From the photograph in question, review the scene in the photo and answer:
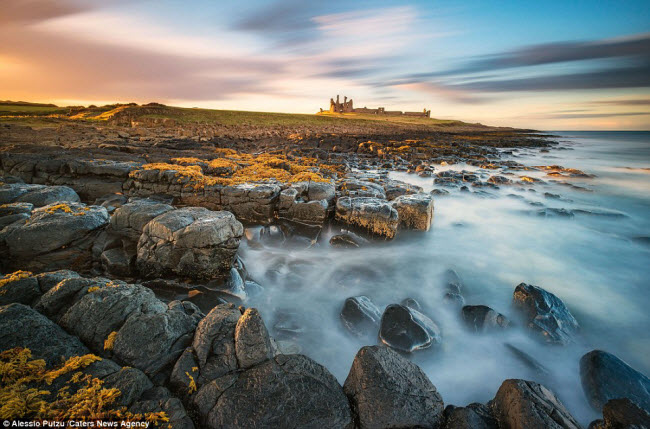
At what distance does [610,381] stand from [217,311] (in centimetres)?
607

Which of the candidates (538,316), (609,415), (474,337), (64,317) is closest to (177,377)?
(64,317)

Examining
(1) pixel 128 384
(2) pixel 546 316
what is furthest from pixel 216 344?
(2) pixel 546 316

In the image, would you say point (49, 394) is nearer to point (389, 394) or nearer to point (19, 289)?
point (19, 289)

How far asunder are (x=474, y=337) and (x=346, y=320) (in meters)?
2.70

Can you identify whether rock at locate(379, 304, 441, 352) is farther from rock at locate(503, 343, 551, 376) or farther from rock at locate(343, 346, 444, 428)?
rock at locate(343, 346, 444, 428)

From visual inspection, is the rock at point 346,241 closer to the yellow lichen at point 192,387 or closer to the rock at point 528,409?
the rock at point 528,409

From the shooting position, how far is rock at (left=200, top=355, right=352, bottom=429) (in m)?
2.88

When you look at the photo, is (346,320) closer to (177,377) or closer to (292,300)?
(292,300)

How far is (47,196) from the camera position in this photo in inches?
320

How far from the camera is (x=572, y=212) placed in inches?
506

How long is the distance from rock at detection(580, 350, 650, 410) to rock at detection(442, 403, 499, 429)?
2.37 metres

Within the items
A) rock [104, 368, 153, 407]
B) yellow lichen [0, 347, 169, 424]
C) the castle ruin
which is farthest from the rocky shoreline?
the castle ruin

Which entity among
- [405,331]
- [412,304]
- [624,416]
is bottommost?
[412,304]

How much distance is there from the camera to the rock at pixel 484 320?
5747 millimetres
